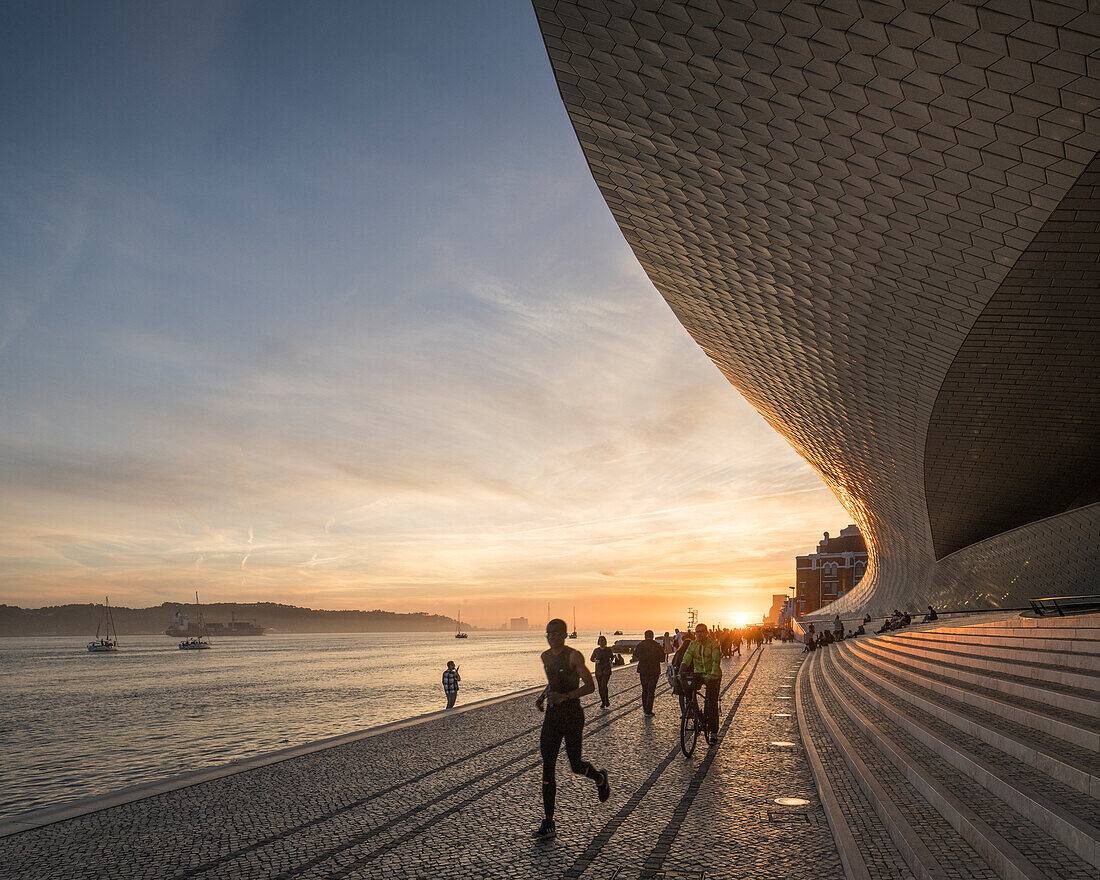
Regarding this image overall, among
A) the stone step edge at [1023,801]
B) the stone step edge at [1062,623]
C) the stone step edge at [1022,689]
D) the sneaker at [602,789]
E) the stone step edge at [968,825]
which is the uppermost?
the stone step edge at [1062,623]

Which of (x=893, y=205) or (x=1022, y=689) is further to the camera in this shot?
(x=893, y=205)

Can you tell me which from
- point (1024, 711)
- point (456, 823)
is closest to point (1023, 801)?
point (1024, 711)

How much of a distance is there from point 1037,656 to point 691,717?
4365 mm

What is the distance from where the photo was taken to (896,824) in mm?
4766

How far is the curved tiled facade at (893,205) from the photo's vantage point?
9.75 metres

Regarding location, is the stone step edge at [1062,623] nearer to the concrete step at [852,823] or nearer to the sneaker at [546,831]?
the concrete step at [852,823]

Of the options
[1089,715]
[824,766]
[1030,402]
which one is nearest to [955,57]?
[1089,715]

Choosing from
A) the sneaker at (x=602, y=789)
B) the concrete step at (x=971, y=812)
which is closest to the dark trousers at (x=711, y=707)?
the concrete step at (x=971, y=812)

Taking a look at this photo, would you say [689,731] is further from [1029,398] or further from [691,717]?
[1029,398]

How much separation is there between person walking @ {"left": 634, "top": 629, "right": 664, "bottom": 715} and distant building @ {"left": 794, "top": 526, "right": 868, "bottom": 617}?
10041 centimetres

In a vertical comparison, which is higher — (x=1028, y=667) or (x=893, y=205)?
(x=893, y=205)

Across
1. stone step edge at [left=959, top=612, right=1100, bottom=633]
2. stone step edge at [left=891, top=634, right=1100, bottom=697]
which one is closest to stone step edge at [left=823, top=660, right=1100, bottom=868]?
stone step edge at [left=891, top=634, right=1100, bottom=697]

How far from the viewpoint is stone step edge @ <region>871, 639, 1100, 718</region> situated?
6.24 meters

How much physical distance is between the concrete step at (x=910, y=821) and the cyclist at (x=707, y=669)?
144cm
